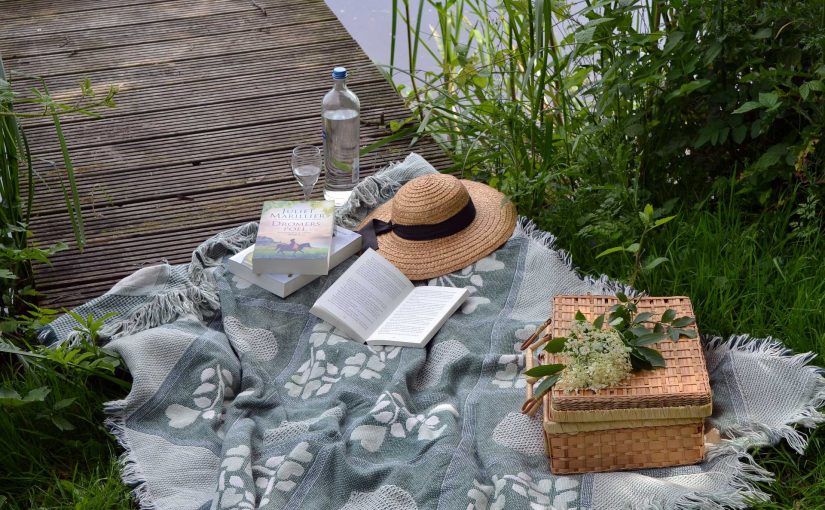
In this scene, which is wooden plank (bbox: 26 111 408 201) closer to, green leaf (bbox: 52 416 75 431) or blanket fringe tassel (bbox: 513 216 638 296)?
blanket fringe tassel (bbox: 513 216 638 296)

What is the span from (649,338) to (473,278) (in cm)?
64

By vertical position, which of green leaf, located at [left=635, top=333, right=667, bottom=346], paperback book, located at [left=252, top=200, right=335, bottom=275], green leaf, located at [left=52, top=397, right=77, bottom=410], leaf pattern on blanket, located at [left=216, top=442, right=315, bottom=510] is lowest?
green leaf, located at [left=52, top=397, right=77, bottom=410]

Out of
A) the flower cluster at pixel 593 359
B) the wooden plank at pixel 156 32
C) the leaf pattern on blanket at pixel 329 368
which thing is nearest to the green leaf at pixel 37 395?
the leaf pattern on blanket at pixel 329 368

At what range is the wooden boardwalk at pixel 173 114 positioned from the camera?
2.79 m

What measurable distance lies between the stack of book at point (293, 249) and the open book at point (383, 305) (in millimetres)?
87

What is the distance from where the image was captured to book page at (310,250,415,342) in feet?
7.50

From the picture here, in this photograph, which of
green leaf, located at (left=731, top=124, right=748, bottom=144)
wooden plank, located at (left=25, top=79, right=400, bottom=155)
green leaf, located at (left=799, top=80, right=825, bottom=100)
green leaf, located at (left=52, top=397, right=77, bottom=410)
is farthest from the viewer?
wooden plank, located at (left=25, top=79, right=400, bottom=155)

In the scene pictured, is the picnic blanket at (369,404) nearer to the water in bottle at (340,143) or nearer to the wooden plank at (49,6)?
the water in bottle at (340,143)

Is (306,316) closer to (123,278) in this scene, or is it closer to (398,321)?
(398,321)

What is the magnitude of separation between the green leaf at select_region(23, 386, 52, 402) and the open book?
64 cm

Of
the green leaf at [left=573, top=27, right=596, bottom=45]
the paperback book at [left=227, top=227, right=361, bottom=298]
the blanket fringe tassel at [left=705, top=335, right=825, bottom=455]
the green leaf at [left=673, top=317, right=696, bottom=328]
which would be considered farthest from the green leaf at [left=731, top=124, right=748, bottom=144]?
the paperback book at [left=227, top=227, right=361, bottom=298]

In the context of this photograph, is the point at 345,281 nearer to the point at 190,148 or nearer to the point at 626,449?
the point at 626,449

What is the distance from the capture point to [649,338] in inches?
73.6

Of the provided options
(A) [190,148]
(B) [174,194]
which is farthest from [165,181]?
(A) [190,148]
